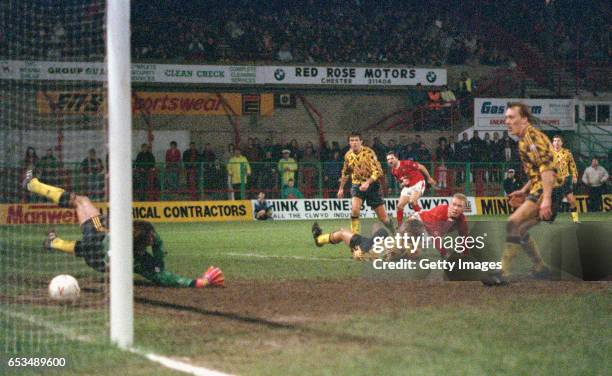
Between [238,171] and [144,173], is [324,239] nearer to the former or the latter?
[144,173]

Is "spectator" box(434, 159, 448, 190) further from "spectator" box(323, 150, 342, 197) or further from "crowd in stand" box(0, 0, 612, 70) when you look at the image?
"crowd in stand" box(0, 0, 612, 70)

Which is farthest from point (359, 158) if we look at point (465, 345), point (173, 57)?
point (173, 57)

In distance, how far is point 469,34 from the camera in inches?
1601

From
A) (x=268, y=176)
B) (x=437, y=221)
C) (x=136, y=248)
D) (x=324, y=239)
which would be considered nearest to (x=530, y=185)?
(x=437, y=221)

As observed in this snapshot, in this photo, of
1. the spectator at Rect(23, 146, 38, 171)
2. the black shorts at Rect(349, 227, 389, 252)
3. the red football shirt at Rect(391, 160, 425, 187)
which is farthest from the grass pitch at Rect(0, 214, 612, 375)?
the spectator at Rect(23, 146, 38, 171)

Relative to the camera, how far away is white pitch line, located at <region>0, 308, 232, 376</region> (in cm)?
636

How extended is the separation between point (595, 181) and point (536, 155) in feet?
71.5

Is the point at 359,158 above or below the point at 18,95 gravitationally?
below

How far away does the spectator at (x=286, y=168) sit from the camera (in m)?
28.9

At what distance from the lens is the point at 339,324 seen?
27.6 ft

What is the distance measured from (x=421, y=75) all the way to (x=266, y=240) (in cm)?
1742

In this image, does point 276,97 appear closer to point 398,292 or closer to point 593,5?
point 593,5

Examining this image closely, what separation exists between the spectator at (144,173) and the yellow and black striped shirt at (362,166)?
36.7 ft

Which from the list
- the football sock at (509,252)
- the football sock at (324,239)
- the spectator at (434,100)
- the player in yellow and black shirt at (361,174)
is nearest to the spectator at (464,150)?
the spectator at (434,100)
